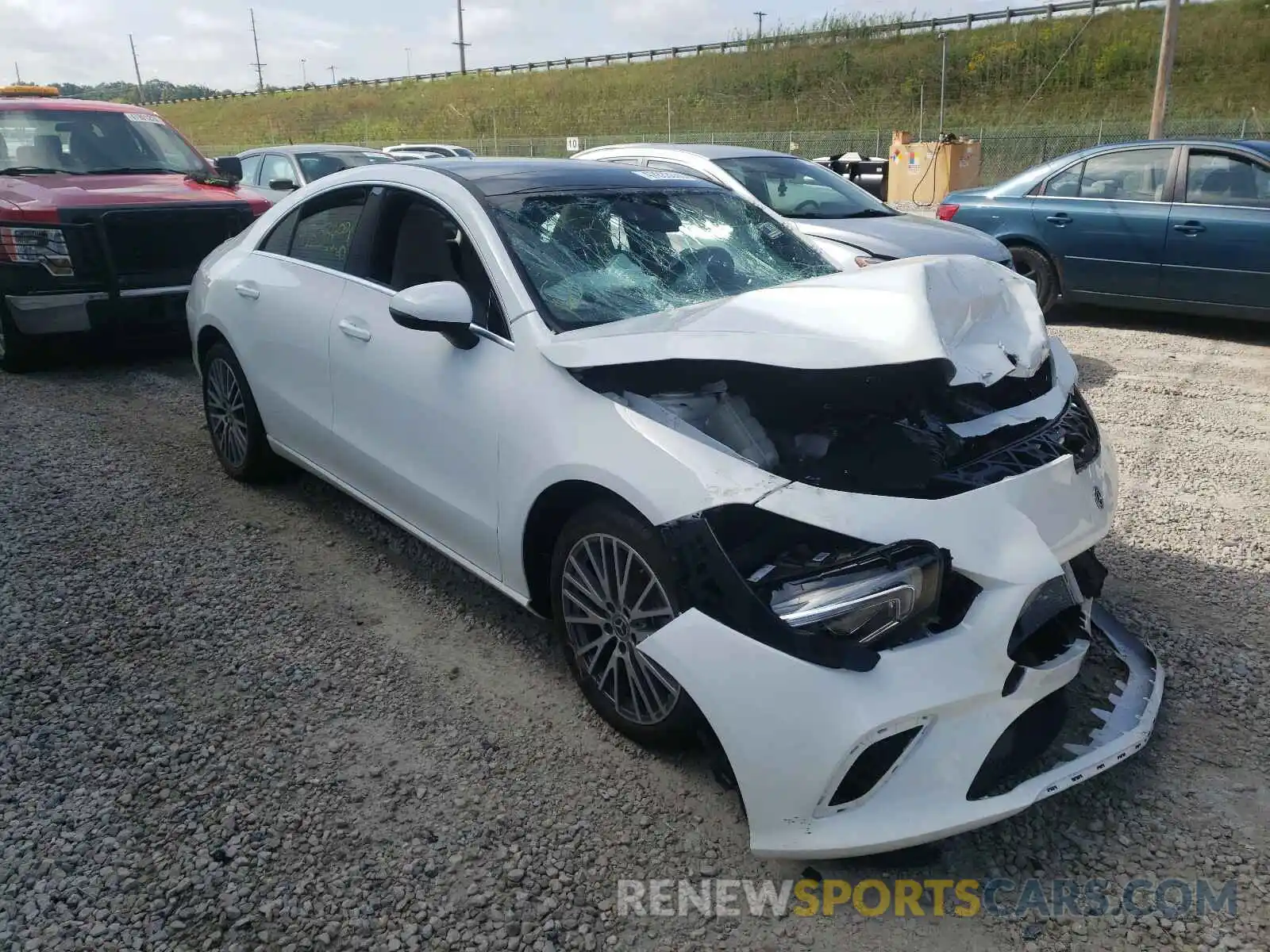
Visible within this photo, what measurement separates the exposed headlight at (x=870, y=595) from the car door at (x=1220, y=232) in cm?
676

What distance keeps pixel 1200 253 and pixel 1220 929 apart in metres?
6.85

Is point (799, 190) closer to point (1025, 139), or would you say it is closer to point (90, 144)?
point (90, 144)

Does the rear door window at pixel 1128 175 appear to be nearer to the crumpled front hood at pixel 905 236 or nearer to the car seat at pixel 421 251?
the crumpled front hood at pixel 905 236

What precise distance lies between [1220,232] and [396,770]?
7.57 m

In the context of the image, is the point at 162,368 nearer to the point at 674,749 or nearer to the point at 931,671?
the point at 674,749

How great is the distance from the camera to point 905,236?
22.6ft

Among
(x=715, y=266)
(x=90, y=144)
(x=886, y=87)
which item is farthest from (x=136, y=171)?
(x=886, y=87)

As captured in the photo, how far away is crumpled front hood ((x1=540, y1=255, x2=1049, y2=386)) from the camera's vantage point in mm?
2352

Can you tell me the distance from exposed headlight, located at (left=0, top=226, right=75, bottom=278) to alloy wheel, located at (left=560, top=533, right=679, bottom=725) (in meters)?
5.53

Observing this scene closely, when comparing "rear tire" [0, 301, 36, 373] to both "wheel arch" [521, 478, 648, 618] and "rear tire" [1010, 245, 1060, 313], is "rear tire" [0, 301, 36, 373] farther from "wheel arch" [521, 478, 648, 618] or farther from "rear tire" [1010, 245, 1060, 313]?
"rear tire" [1010, 245, 1060, 313]

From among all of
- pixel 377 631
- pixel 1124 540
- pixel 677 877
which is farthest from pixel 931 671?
pixel 1124 540

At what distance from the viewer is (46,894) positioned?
7.41 feet

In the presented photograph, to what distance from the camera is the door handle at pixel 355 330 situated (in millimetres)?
3553

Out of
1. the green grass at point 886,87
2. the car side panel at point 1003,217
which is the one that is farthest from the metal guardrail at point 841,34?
the car side panel at point 1003,217
